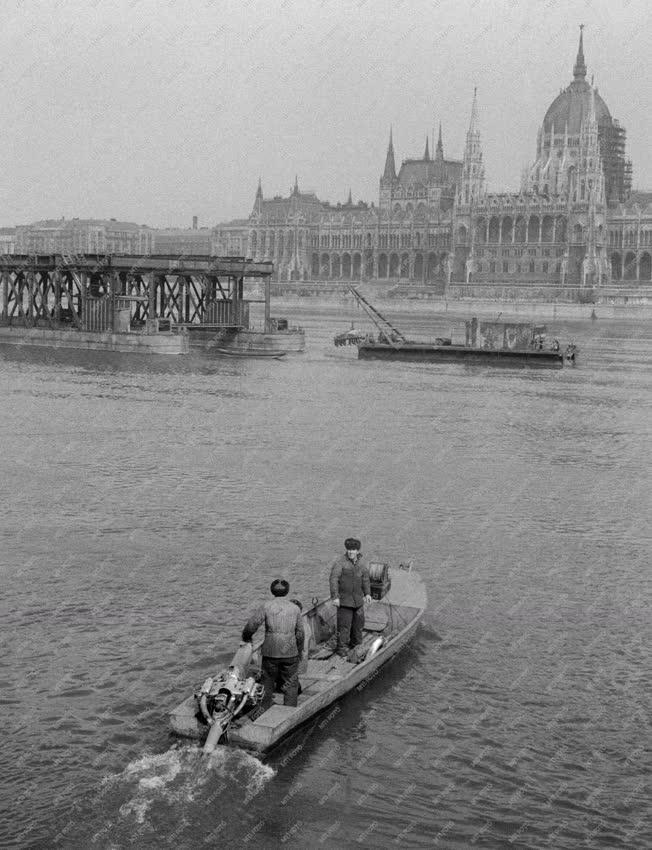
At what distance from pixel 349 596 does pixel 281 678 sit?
Result: 7.57 ft

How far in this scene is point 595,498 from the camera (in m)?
35.2

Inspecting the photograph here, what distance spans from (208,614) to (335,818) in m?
7.88

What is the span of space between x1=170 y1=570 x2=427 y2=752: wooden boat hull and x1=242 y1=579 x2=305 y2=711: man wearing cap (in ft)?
0.84

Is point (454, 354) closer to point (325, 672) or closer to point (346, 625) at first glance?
point (346, 625)

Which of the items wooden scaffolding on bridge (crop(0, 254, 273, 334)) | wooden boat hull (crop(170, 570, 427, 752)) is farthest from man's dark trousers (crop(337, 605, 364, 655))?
wooden scaffolding on bridge (crop(0, 254, 273, 334))

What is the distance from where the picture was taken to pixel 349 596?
18594mm

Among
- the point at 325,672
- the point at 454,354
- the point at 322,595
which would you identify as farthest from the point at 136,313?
the point at 325,672

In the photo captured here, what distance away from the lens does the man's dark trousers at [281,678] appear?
1656 cm

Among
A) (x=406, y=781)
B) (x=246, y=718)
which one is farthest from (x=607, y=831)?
(x=246, y=718)

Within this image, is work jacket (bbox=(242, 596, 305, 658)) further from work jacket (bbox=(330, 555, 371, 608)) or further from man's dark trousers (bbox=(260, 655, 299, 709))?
work jacket (bbox=(330, 555, 371, 608))

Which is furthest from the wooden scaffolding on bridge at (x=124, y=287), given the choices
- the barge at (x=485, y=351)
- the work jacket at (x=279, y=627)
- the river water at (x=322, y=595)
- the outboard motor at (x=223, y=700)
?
the outboard motor at (x=223, y=700)

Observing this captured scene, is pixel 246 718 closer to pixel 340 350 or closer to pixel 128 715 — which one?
pixel 128 715

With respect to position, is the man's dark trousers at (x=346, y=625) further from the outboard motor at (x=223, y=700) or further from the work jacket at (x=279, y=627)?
the outboard motor at (x=223, y=700)

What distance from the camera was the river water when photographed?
15219 mm
